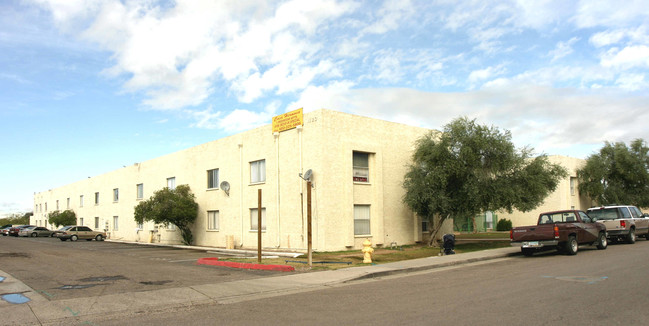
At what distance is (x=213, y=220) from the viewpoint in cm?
2975

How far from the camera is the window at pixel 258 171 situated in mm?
25422

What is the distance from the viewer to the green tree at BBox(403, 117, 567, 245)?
22.2 meters

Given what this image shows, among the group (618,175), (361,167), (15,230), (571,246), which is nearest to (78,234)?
(15,230)

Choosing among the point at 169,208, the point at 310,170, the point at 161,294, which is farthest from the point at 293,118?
the point at 161,294

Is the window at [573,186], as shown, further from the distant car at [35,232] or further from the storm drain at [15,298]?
the distant car at [35,232]

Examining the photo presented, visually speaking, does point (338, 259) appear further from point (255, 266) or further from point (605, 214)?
point (605, 214)

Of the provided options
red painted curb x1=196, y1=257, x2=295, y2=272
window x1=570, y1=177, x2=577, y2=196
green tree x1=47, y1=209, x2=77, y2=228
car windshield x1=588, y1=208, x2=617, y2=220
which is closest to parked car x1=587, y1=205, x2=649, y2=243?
car windshield x1=588, y1=208, x2=617, y2=220

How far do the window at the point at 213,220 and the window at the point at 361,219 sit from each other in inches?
409

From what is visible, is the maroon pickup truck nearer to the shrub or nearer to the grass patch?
the grass patch

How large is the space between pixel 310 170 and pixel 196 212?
1259cm

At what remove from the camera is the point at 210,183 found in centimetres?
3034

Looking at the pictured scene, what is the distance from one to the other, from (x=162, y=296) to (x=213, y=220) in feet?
64.1

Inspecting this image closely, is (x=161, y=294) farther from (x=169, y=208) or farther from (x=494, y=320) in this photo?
(x=169, y=208)

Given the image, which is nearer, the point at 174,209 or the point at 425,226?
the point at 425,226
